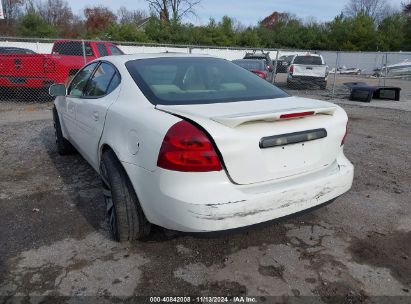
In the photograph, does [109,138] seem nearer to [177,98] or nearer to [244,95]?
[177,98]

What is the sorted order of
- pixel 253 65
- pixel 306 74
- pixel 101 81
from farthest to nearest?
pixel 306 74, pixel 253 65, pixel 101 81

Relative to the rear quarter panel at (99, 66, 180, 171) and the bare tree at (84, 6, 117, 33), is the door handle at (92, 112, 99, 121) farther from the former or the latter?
the bare tree at (84, 6, 117, 33)

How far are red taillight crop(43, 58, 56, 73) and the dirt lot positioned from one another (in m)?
6.33

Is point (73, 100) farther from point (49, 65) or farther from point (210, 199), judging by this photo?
point (49, 65)

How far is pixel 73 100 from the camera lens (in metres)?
3.92

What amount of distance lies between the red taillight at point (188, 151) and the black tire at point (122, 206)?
606 mm

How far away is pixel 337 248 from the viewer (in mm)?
2840

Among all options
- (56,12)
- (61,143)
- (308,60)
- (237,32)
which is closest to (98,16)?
(56,12)

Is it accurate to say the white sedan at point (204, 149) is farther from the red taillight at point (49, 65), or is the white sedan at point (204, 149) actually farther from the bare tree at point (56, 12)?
the bare tree at point (56, 12)

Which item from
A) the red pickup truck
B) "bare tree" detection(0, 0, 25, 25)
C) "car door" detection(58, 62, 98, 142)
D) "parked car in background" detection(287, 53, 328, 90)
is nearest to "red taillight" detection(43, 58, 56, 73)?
the red pickup truck

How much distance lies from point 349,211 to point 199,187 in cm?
197

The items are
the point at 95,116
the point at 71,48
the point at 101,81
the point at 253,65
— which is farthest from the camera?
the point at 253,65

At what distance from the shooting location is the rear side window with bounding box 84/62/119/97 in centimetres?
323

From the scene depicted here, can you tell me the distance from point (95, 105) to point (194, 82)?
922 millimetres
